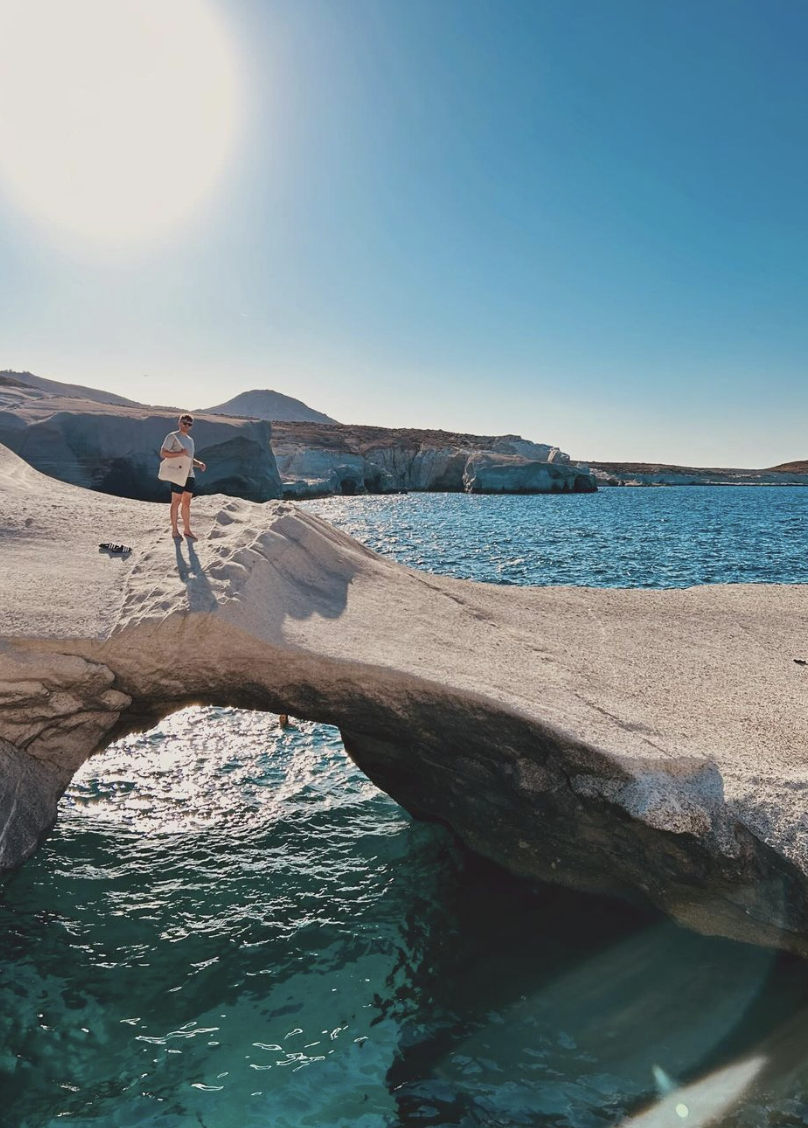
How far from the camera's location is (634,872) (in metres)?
7.61

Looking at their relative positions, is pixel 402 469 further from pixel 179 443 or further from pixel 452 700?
pixel 452 700

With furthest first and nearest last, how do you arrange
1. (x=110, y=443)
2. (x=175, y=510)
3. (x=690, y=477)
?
(x=690, y=477) < (x=110, y=443) < (x=175, y=510)

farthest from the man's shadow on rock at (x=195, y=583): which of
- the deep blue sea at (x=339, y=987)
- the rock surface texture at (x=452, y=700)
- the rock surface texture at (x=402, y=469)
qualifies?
the rock surface texture at (x=402, y=469)

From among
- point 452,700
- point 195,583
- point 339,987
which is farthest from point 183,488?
point 339,987

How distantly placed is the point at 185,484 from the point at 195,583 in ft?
9.93

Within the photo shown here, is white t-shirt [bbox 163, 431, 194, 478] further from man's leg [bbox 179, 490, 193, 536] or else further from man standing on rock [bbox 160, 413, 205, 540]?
man's leg [bbox 179, 490, 193, 536]

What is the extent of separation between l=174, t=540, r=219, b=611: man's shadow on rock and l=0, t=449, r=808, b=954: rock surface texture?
35 mm

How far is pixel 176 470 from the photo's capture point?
10867 millimetres

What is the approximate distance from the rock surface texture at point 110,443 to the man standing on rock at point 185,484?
4078 cm

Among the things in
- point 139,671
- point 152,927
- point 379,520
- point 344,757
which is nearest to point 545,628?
point 344,757

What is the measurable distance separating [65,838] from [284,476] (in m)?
83.2

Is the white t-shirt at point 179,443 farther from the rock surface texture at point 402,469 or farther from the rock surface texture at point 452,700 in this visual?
the rock surface texture at point 402,469

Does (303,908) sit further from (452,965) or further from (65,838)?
(65,838)

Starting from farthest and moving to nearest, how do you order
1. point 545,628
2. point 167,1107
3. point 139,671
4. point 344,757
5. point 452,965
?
point 344,757
point 545,628
point 139,671
point 452,965
point 167,1107
